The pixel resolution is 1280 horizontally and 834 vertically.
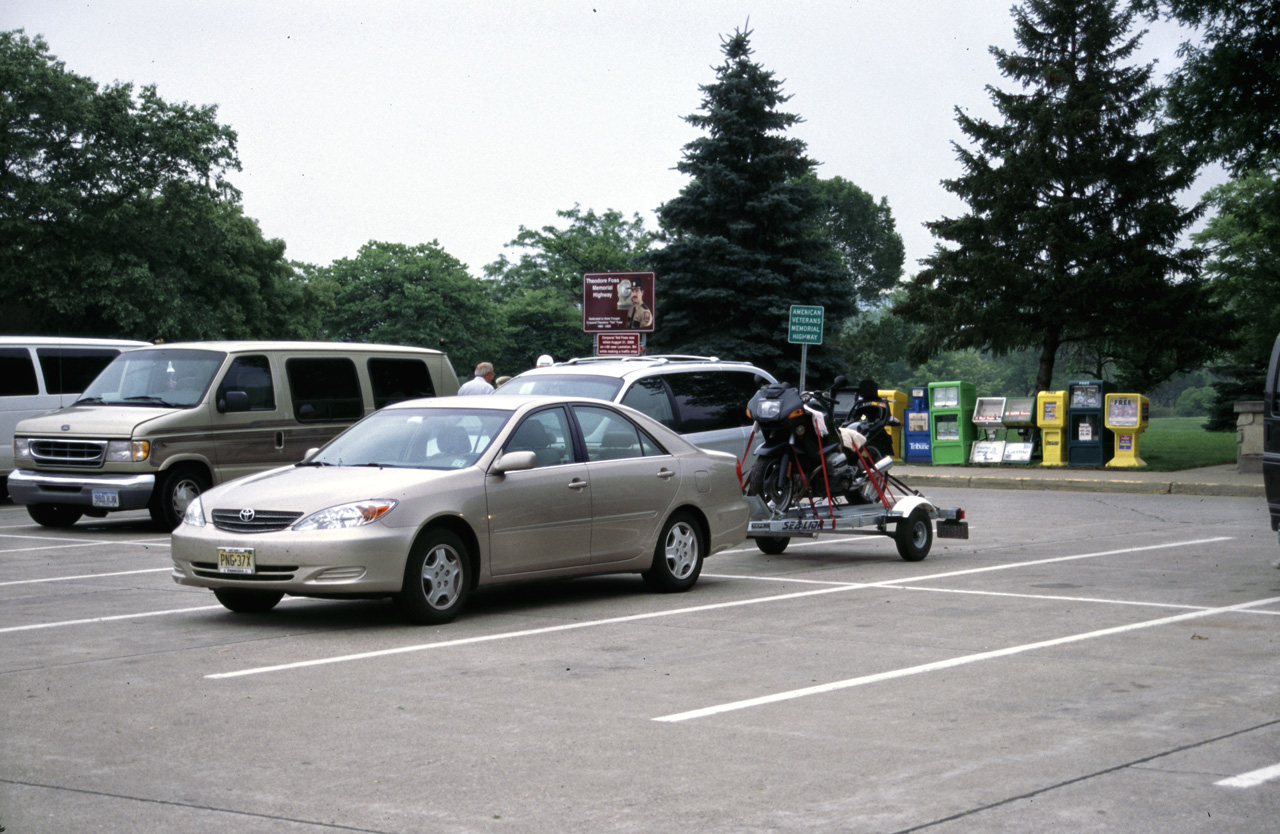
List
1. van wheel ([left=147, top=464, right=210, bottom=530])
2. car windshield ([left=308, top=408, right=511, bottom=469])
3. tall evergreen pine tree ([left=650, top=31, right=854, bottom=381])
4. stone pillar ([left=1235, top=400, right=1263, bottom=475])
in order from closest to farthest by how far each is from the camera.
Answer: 1. car windshield ([left=308, top=408, right=511, bottom=469])
2. van wheel ([left=147, top=464, right=210, bottom=530])
3. stone pillar ([left=1235, top=400, right=1263, bottom=475])
4. tall evergreen pine tree ([left=650, top=31, right=854, bottom=381])

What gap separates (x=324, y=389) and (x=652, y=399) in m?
5.29

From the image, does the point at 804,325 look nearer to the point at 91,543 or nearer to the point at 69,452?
the point at 69,452

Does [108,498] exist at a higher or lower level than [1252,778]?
higher

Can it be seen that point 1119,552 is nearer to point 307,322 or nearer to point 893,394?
point 893,394

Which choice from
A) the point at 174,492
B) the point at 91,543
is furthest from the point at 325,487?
the point at 174,492

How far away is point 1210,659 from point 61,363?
56.5 ft

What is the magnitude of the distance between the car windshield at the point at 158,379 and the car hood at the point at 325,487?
7.07 metres

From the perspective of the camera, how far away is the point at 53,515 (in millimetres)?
17266

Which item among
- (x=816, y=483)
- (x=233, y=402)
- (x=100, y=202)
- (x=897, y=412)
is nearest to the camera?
(x=816, y=483)

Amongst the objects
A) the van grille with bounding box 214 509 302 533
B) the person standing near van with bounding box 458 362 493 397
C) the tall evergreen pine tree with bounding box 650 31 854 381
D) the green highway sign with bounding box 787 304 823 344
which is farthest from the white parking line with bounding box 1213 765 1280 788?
the tall evergreen pine tree with bounding box 650 31 854 381

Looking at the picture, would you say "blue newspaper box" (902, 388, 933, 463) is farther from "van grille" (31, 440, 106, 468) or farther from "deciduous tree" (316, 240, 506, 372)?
"deciduous tree" (316, 240, 506, 372)

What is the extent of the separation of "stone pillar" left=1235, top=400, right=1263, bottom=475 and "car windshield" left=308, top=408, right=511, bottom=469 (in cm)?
1886

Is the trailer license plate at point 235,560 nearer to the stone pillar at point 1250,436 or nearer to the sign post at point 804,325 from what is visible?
the sign post at point 804,325

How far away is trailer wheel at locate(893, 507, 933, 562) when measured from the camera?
13344 mm
